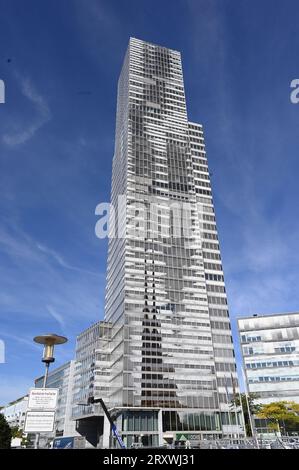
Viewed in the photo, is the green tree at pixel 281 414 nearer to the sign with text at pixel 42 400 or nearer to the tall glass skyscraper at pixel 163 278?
the tall glass skyscraper at pixel 163 278

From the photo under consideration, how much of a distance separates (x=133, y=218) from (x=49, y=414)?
3946 inches

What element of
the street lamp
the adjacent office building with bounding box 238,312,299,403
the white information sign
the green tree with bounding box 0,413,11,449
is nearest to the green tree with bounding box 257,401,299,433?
the adjacent office building with bounding box 238,312,299,403

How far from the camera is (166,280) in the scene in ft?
360

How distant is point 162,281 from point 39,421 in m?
92.0

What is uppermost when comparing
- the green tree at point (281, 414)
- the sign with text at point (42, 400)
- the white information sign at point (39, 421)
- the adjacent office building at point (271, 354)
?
the adjacent office building at point (271, 354)

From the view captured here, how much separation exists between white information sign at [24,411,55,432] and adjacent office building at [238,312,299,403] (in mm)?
103241

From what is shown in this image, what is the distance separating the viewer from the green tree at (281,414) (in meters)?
93.0

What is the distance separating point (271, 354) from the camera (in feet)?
363

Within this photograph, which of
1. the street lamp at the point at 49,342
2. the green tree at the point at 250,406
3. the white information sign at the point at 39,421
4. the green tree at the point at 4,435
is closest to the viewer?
the white information sign at the point at 39,421

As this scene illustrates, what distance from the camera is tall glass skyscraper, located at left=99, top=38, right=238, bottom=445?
93.5m

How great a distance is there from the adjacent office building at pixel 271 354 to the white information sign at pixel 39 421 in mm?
103241

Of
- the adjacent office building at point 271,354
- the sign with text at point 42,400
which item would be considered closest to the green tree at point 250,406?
the adjacent office building at point 271,354
